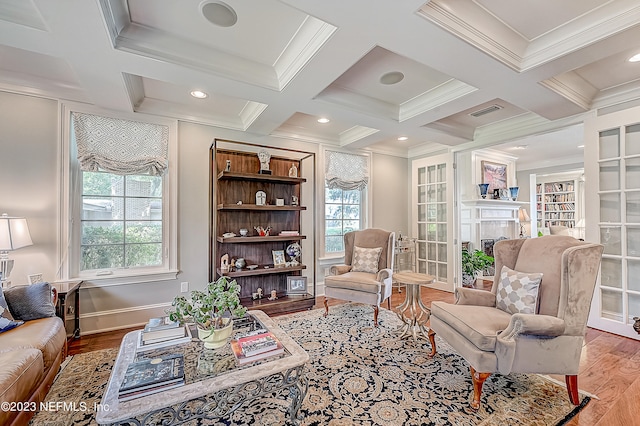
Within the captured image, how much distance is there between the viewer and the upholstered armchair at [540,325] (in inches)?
69.9

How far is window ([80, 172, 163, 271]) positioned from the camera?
3039mm

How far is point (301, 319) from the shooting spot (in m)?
3.33

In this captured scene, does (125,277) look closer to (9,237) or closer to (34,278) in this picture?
(34,278)

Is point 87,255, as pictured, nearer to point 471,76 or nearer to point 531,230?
point 471,76

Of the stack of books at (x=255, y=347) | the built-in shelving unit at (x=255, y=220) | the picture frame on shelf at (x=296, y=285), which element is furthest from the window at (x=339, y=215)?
the stack of books at (x=255, y=347)

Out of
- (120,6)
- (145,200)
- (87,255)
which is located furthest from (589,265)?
(87,255)

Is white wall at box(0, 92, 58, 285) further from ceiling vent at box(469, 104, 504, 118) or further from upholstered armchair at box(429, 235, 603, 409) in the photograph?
ceiling vent at box(469, 104, 504, 118)

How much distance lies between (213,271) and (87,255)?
130cm

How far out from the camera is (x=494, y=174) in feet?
18.8

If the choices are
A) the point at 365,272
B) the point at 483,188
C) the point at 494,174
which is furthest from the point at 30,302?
the point at 494,174

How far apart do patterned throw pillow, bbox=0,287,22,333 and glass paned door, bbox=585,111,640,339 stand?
533 cm

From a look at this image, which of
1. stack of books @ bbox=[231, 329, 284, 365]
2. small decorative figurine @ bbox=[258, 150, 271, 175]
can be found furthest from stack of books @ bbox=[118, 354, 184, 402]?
small decorative figurine @ bbox=[258, 150, 271, 175]

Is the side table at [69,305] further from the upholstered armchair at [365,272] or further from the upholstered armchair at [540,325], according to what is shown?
the upholstered armchair at [540,325]

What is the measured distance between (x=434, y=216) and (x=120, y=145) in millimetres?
4766
